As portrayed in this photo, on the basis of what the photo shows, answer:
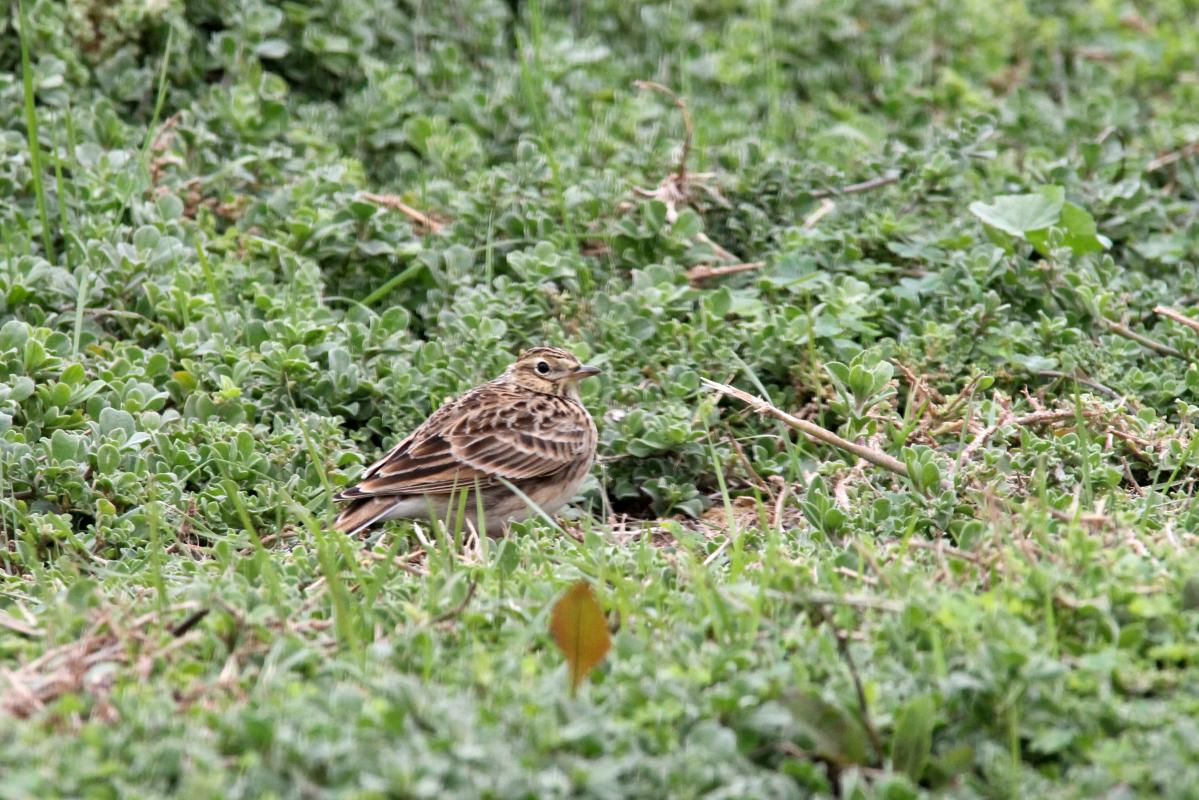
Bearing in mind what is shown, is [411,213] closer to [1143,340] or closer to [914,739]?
[1143,340]

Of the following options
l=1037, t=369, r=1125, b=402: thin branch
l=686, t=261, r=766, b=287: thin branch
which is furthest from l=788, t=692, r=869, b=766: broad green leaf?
l=686, t=261, r=766, b=287: thin branch

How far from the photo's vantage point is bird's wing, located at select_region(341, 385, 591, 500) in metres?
6.57

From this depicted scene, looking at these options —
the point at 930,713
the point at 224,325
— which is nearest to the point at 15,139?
the point at 224,325

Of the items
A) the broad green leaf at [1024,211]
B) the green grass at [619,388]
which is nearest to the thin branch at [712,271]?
the green grass at [619,388]

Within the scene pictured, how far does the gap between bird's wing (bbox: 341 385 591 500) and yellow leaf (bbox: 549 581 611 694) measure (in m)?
2.06

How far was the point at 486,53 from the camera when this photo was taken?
32.8ft

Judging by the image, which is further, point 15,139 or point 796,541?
point 15,139

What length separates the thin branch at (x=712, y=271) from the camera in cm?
810

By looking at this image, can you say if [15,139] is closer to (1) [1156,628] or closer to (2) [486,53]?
(2) [486,53]

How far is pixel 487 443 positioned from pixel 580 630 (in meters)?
2.49

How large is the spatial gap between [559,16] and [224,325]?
400 centimetres

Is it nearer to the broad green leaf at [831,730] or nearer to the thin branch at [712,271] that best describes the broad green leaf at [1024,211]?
the thin branch at [712,271]

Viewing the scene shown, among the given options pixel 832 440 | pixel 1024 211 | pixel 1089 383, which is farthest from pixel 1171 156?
pixel 832 440

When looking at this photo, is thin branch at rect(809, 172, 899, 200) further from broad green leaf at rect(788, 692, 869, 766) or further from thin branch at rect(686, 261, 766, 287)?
broad green leaf at rect(788, 692, 869, 766)
